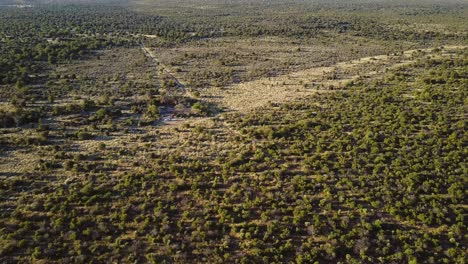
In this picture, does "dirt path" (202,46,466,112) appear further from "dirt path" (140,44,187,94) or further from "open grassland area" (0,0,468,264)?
"dirt path" (140,44,187,94)

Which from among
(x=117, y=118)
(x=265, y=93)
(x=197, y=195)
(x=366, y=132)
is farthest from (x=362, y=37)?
(x=197, y=195)

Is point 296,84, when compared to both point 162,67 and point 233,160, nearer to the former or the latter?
point 162,67

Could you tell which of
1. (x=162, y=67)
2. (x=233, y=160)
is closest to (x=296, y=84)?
(x=162, y=67)

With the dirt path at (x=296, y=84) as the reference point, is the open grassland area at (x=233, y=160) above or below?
below

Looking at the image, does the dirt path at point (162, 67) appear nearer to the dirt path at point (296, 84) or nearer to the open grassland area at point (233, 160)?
the open grassland area at point (233, 160)

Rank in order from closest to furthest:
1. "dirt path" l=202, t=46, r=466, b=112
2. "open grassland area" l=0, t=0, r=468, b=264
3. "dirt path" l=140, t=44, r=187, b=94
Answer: "open grassland area" l=0, t=0, r=468, b=264 < "dirt path" l=202, t=46, r=466, b=112 < "dirt path" l=140, t=44, r=187, b=94

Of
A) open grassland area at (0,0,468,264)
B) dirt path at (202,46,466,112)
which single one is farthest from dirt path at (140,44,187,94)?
dirt path at (202,46,466,112)

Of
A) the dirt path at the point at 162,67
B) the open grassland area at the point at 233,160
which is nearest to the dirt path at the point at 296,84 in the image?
the open grassland area at the point at 233,160
